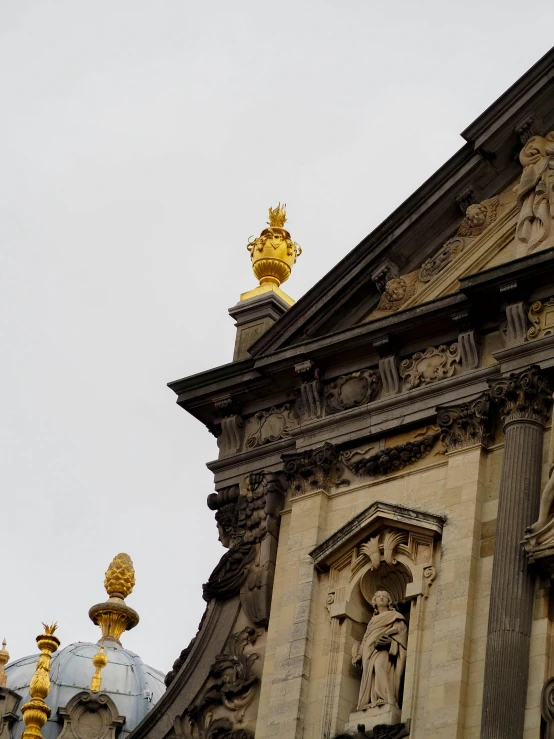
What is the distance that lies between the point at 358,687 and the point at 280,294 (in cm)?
611

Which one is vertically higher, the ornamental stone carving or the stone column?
the ornamental stone carving

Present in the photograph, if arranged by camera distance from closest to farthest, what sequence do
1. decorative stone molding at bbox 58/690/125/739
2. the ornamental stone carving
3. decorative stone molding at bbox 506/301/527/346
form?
decorative stone molding at bbox 506/301/527/346
the ornamental stone carving
decorative stone molding at bbox 58/690/125/739

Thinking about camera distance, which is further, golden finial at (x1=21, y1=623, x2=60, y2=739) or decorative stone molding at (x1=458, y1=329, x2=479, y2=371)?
golden finial at (x1=21, y1=623, x2=60, y2=739)

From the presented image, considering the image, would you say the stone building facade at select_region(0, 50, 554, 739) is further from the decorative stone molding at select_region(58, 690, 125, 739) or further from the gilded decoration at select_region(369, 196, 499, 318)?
the decorative stone molding at select_region(58, 690, 125, 739)

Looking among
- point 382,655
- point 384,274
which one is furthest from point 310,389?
point 382,655

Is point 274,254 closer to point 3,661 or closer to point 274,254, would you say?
point 274,254

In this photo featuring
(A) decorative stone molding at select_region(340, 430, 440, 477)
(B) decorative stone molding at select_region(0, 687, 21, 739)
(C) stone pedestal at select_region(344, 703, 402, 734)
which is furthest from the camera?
(B) decorative stone molding at select_region(0, 687, 21, 739)

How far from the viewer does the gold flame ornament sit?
29578 millimetres

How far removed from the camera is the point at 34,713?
32812mm

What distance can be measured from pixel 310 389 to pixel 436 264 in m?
2.11

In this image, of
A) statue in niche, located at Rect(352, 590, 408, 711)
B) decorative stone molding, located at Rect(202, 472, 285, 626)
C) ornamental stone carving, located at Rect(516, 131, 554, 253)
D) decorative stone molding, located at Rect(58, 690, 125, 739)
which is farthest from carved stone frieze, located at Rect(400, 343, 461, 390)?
decorative stone molding, located at Rect(58, 690, 125, 739)

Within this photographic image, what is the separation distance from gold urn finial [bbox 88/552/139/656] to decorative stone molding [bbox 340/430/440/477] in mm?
15457

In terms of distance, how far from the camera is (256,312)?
29.2 metres

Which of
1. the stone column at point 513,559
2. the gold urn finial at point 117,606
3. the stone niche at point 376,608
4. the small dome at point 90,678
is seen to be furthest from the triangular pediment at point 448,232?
the small dome at point 90,678
